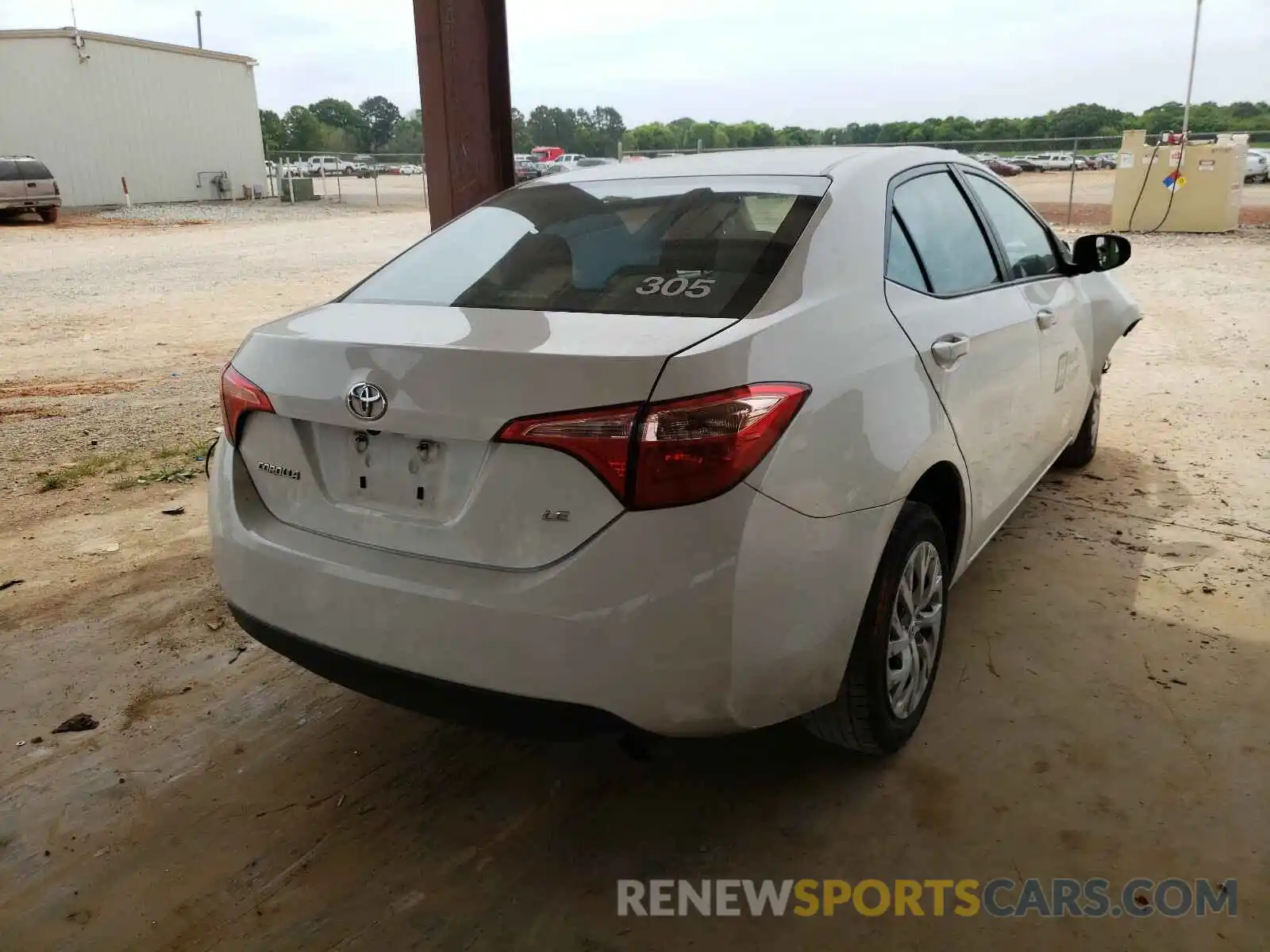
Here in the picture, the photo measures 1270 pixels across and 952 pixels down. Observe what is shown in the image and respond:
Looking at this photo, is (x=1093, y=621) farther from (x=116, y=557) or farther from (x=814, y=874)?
(x=116, y=557)

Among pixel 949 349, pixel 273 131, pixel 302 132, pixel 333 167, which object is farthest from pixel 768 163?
pixel 302 132

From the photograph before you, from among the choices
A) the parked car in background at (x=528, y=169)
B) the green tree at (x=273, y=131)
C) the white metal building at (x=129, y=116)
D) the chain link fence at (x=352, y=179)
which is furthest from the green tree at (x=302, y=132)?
the white metal building at (x=129, y=116)

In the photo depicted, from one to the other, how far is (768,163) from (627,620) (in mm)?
1674

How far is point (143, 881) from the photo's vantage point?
2.37 metres

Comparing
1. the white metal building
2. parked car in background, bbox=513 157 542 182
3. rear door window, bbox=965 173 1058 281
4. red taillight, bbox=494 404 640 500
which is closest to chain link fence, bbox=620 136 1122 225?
parked car in background, bbox=513 157 542 182

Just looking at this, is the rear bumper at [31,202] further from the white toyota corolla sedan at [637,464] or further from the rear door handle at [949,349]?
the rear door handle at [949,349]

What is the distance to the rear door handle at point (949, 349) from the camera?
268 centimetres

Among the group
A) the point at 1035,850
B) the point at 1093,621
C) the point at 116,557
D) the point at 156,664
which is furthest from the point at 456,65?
the point at 1035,850

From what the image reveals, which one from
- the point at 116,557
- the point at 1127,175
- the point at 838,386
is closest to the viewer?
the point at 838,386

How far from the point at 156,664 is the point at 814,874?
2299 mm

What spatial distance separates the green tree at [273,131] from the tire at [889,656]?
70.3 metres

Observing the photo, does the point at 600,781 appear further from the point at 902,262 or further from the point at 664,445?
the point at 902,262

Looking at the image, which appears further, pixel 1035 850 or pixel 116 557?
pixel 116 557

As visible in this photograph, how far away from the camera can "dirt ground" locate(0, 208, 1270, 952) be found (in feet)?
7.37
